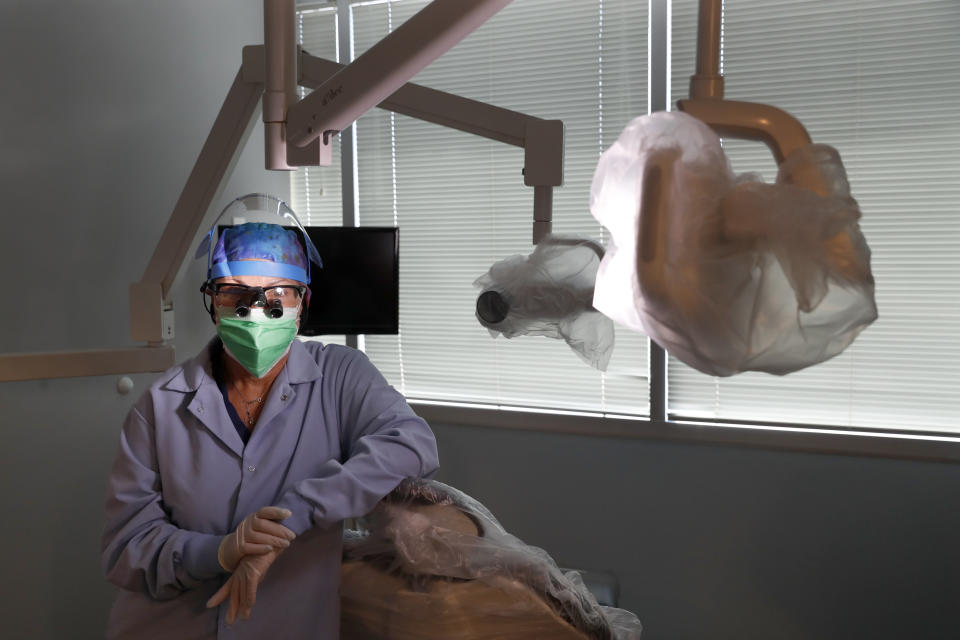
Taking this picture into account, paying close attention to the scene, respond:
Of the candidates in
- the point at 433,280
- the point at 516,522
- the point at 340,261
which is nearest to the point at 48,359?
the point at 340,261

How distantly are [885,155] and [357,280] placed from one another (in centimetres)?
165

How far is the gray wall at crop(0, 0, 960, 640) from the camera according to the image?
235 centimetres

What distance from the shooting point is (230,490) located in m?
1.53

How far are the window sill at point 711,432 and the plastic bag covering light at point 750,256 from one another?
220cm

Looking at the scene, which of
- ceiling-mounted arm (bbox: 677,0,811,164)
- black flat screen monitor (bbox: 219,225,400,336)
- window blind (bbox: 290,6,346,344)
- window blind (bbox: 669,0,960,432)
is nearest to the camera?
ceiling-mounted arm (bbox: 677,0,811,164)

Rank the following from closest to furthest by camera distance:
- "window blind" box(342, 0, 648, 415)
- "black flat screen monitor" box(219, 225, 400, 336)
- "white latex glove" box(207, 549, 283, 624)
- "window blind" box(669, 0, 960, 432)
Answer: "white latex glove" box(207, 549, 283, 624) → "black flat screen monitor" box(219, 225, 400, 336) → "window blind" box(669, 0, 960, 432) → "window blind" box(342, 0, 648, 415)

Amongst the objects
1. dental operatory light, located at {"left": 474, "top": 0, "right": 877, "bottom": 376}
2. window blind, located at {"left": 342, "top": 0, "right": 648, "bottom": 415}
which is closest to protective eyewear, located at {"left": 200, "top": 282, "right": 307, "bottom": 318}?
dental operatory light, located at {"left": 474, "top": 0, "right": 877, "bottom": 376}

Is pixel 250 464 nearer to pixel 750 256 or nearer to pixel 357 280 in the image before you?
pixel 357 280

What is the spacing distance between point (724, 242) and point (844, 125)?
227 cm

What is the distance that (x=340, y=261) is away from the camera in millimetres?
2188

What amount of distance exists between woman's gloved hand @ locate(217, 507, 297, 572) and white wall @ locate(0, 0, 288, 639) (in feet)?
4.24

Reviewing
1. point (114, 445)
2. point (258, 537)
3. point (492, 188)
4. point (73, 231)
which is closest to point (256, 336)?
point (258, 537)

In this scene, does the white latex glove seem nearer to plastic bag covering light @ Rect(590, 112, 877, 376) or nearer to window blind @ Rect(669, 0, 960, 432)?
plastic bag covering light @ Rect(590, 112, 877, 376)

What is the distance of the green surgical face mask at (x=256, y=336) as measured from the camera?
5.04 ft
